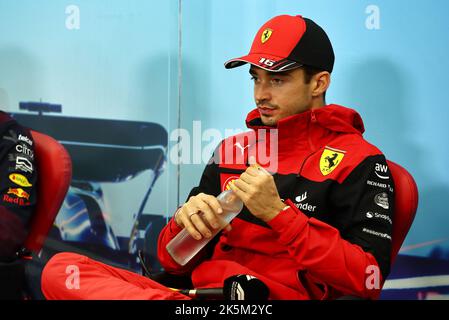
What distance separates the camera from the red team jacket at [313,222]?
1.41m

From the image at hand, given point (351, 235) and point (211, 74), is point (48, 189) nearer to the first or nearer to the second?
point (211, 74)

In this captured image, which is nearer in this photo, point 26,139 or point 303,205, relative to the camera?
point 303,205

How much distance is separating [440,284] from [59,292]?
1.60 metres

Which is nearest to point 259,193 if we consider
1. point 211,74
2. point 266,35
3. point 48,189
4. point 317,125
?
point 317,125

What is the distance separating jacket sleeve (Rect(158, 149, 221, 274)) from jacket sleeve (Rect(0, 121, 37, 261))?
1.61ft

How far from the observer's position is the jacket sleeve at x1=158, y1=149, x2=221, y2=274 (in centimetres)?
168

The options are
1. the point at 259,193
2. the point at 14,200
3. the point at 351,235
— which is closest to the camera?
the point at 259,193

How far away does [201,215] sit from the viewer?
1519 millimetres

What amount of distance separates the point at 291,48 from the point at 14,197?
39.1 inches

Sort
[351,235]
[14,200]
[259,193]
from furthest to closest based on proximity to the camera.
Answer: [14,200] < [351,235] < [259,193]

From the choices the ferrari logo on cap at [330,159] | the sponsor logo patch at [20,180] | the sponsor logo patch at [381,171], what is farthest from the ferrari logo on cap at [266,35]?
the sponsor logo patch at [20,180]

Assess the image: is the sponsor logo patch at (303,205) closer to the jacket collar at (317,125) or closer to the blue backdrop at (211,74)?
the jacket collar at (317,125)
